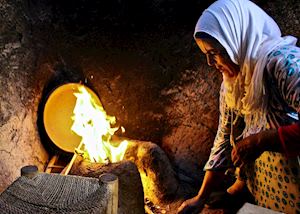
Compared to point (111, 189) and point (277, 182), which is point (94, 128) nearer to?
point (111, 189)

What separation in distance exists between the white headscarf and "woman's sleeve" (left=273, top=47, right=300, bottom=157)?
111 millimetres

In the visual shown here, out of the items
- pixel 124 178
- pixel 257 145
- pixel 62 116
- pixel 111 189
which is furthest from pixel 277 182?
pixel 62 116

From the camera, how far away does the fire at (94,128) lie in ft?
11.1

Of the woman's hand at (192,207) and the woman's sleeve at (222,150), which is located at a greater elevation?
the woman's sleeve at (222,150)

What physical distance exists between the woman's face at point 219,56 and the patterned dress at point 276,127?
26 cm

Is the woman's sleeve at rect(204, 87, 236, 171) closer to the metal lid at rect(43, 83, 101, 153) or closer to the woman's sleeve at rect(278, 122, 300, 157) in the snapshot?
the woman's sleeve at rect(278, 122, 300, 157)

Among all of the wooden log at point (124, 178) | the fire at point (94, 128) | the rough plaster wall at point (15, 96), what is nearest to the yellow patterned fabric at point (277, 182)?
the wooden log at point (124, 178)

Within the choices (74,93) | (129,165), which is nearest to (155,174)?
(129,165)

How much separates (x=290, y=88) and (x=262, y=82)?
0.70 ft

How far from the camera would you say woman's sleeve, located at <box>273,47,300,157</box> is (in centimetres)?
192

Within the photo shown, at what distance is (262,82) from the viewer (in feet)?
6.97

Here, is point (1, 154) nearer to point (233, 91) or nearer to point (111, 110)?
point (111, 110)

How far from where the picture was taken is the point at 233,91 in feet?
7.95

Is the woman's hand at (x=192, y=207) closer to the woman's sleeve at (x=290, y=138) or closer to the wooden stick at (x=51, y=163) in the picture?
the woman's sleeve at (x=290, y=138)
